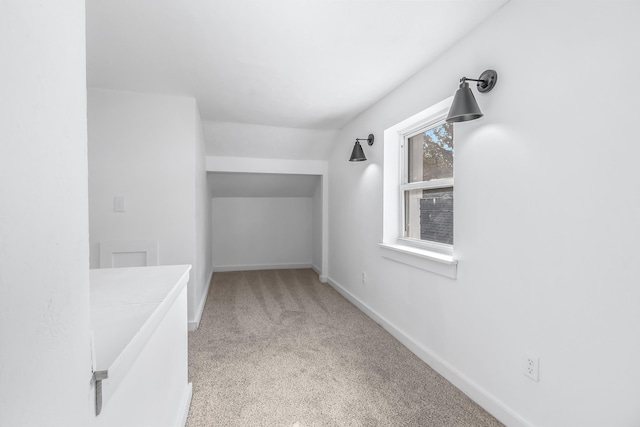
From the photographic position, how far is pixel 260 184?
500 centimetres

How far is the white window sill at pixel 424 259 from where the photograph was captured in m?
1.97

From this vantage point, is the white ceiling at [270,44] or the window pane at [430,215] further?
the window pane at [430,215]

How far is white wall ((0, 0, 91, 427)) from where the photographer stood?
352 mm

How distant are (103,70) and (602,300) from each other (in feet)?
10.5

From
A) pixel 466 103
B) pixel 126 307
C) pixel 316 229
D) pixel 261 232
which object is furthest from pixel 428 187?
Result: pixel 261 232

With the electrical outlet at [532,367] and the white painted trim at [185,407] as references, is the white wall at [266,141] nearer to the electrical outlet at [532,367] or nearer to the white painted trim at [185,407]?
the white painted trim at [185,407]

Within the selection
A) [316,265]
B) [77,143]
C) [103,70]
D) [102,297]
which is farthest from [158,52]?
[316,265]

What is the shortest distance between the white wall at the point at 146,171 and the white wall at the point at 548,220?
2.14 meters

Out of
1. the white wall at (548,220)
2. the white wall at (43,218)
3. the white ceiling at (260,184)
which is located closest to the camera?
the white wall at (43,218)

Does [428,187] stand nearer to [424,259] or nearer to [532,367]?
[424,259]

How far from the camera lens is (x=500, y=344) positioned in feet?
5.39

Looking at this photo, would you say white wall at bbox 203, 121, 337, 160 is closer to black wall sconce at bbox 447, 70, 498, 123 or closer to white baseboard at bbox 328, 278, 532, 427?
white baseboard at bbox 328, 278, 532, 427

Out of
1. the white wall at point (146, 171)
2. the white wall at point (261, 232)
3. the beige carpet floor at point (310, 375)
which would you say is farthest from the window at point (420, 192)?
the white wall at point (261, 232)

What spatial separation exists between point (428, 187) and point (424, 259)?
0.57 meters
